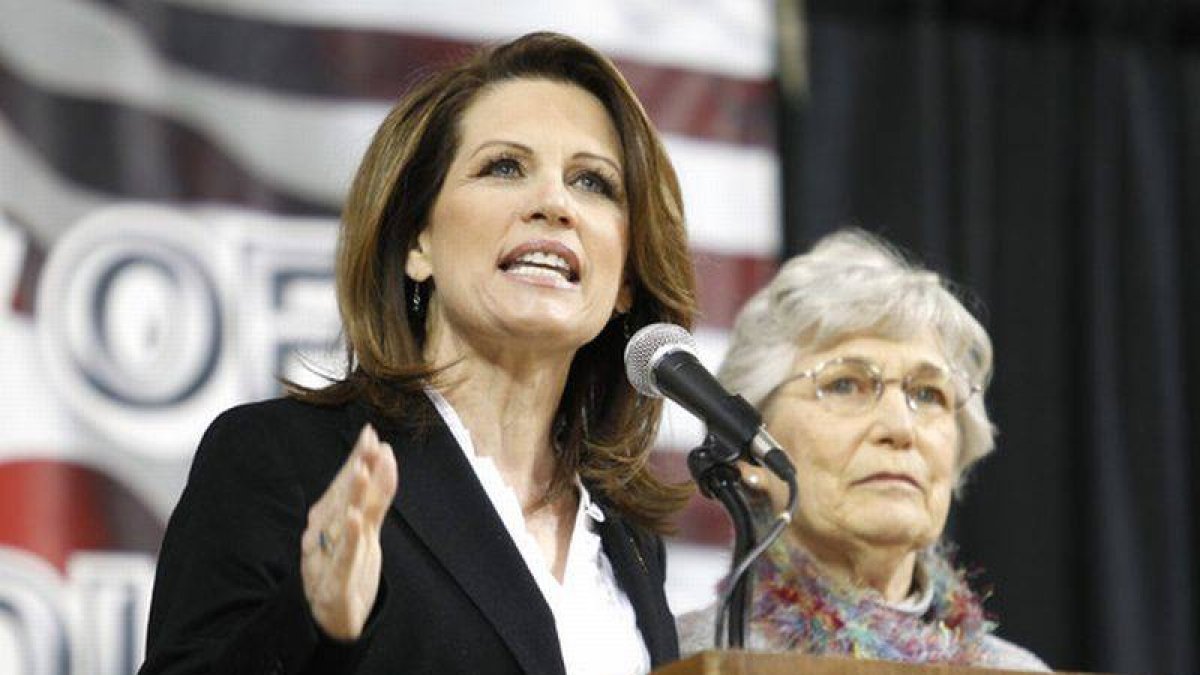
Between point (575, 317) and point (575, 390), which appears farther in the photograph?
point (575, 390)

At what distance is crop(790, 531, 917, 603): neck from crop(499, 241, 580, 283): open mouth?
85cm

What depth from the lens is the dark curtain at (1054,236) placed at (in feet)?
14.1

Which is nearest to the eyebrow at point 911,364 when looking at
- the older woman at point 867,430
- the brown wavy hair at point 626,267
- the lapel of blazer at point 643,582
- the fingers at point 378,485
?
the older woman at point 867,430

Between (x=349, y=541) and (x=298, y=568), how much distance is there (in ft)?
0.30

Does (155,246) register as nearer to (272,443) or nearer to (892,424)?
(892,424)

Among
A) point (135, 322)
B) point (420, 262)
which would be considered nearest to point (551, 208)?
point (420, 262)

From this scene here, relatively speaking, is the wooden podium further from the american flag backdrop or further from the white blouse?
the american flag backdrop

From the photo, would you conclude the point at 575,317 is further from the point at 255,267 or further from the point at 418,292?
the point at 255,267

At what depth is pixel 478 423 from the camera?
2500 mm

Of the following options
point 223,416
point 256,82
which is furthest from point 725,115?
point 223,416

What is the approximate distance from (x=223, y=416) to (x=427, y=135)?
464 mm

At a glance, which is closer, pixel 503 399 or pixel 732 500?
pixel 732 500

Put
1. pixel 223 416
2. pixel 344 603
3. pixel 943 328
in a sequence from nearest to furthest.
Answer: pixel 344 603
pixel 223 416
pixel 943 328

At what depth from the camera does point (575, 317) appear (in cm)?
247
